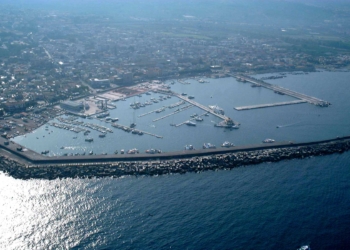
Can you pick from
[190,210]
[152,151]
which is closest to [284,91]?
[152,151]

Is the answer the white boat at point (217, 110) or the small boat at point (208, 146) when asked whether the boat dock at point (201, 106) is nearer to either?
the white boat at point (217, 110)

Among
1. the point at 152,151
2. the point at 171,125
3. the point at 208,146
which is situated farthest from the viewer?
the point at 171,125

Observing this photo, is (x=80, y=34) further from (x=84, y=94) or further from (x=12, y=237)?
(x=12, y=237)

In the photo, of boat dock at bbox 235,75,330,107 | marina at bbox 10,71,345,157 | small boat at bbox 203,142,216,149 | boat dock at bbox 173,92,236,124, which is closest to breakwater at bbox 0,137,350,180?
small boat at bbox 203,142,216,149

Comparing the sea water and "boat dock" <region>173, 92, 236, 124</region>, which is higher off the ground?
"boat dock" <region>173, 92, 236, 124</region>

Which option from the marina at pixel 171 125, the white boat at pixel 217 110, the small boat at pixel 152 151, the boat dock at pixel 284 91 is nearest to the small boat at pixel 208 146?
the marina at pixel 171 125

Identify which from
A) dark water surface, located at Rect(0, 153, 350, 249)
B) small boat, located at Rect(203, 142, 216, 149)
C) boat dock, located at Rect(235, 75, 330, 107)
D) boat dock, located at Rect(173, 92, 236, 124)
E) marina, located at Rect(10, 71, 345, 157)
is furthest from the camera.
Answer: boat dock, located at Rect(235, 75, 330, 107)

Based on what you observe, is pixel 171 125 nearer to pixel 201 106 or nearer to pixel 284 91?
pixel 201 106

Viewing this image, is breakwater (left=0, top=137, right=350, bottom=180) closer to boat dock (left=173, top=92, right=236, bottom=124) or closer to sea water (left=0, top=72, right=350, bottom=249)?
sea water (left=0, top=72, right=350, bottom=249)

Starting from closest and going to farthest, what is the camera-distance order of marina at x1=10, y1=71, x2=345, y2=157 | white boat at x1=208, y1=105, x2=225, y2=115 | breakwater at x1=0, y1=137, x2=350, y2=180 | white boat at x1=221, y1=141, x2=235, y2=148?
breakwater at x1=0, y1=137, x2=350, y2=180 → white boat at x1=221, y1=141, x2=235, y2=148 → marina at x1=10, y1=71, x2=345, y2=157 → white boat at x1=208, y1=105, x2=225, y2=115
